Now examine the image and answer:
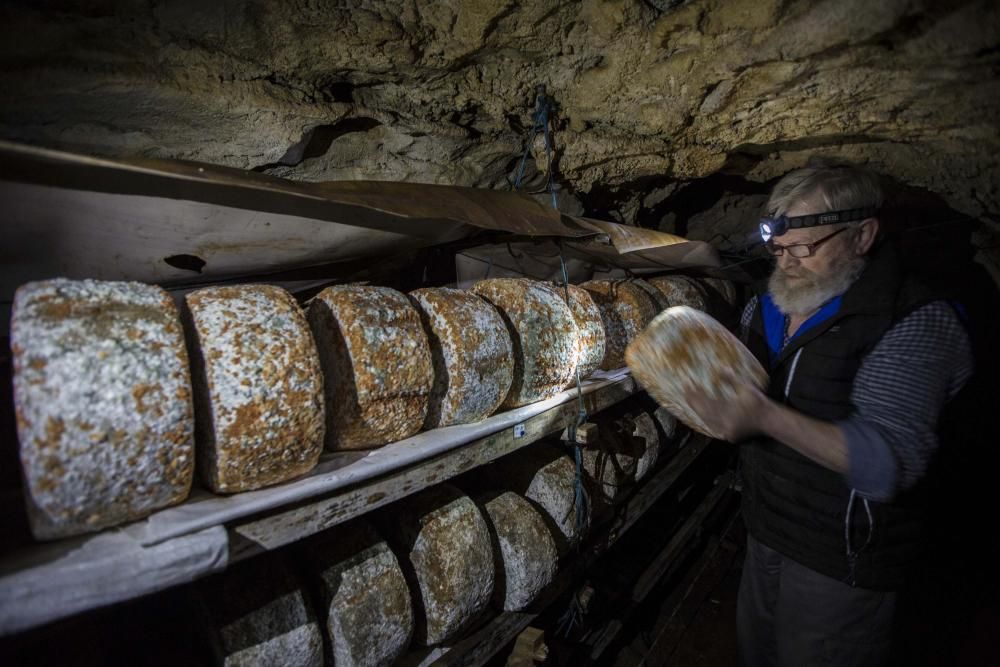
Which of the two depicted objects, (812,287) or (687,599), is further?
(687,599)

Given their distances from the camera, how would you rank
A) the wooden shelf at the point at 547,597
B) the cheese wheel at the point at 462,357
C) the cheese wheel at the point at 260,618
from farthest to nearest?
the wooden shelf at the point at 547,597
the cheese wheel at the point at 462,357
the cheese wheel at the point at 260,618

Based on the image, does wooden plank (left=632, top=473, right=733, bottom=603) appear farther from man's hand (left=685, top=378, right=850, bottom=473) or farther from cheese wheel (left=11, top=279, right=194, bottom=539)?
cheese wheel (left=11, top=279, right=194, bottom=539)

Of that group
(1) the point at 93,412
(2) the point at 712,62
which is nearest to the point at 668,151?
(2) the point at 712,62

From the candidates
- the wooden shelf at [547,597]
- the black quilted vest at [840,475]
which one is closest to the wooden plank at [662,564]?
the wooden shelf at [547,597]

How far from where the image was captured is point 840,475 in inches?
61.7

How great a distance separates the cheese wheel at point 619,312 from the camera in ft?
6.71

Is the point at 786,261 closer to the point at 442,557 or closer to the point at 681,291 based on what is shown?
the point at 681,291

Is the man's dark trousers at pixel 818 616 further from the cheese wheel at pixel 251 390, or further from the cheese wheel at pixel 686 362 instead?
the cheese wheel at pixel 251 390

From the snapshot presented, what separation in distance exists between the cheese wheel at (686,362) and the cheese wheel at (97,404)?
1279 millimetres

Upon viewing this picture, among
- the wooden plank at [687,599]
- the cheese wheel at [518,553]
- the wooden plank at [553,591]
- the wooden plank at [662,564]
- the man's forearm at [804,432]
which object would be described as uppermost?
the man's forearm at [804,432]

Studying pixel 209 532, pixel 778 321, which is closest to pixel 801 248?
pixel 778 321

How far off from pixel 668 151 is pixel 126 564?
2459 mm

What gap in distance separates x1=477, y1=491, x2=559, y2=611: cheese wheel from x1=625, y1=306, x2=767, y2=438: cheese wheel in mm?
744

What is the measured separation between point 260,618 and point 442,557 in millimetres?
536
